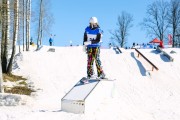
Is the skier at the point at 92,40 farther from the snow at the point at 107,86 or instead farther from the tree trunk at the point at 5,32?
the tree trunk at the point at 5,32

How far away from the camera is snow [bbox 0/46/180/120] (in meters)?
11.9

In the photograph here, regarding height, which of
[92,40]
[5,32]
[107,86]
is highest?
[5,32]

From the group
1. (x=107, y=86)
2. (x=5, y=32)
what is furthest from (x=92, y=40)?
(x=5, y=32)

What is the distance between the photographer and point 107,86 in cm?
1344

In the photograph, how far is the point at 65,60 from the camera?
2669 cm

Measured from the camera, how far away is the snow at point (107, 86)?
39.0 feet

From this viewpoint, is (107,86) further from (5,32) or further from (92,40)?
(5,32)

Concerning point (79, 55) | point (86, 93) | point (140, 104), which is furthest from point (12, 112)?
point (79, 55)

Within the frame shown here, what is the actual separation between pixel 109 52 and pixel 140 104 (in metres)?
12.5

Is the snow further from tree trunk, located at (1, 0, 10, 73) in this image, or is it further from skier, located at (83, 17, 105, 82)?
tree trunk, located at (1, 0, 10, 73)

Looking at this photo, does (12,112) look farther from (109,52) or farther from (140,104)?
(109,52)

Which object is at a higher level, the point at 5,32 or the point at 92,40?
the point at 5,32

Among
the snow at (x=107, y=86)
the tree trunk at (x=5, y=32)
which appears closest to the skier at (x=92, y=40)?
the snow at (x=107, y=86)

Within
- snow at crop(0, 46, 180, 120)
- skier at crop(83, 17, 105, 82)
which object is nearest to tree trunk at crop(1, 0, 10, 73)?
snow at crop(0, 46, 180, 120)
